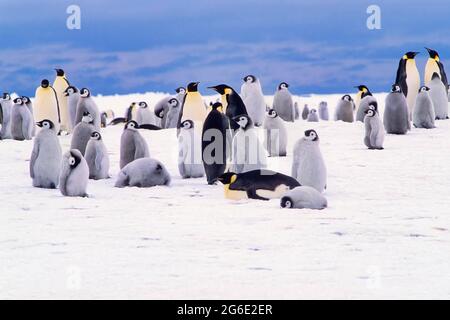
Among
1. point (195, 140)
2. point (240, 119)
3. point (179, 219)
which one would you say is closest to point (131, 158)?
point (195, 140)

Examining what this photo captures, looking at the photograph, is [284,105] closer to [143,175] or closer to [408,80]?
A: [408,80]

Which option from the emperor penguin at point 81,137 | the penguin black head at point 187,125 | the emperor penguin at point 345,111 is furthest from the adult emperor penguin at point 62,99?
the emperor penguin at point 345,111

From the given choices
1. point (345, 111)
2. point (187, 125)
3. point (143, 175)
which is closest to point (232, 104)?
point (187, 125)

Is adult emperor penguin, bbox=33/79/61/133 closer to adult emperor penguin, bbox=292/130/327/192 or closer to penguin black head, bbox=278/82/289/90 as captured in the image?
penguin black head, bbox=278/82/289/90

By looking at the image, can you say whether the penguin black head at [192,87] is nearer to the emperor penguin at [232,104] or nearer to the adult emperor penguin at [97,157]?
the emperor penguin at [232,104]

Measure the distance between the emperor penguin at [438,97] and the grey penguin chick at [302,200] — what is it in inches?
399

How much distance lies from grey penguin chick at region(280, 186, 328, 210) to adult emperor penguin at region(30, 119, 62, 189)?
2.55m

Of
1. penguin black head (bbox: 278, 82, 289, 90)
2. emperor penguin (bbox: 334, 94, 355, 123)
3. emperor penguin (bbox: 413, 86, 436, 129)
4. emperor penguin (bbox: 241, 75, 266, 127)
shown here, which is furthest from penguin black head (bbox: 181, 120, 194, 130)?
emperor penguin (bbox: 334, 94, 355, 123)

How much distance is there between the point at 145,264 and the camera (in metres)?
4.17

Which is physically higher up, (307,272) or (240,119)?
(240,119)
